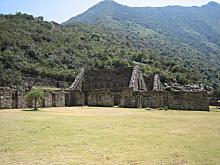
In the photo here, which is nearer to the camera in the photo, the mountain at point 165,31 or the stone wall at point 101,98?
the stone wall at point 101,98

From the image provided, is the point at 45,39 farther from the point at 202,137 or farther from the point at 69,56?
the point at 202,137

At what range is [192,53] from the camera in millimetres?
120812

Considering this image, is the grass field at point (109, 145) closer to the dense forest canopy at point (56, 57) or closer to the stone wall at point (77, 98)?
the stone wall at point (77, 98)

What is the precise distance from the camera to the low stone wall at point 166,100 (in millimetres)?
29266

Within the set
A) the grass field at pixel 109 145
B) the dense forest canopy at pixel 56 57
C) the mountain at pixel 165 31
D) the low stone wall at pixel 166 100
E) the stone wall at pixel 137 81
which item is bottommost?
the grass field at pixel 109 145

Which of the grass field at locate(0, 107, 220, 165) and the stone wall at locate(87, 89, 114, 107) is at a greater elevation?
the stone wall at locate(87, 89, 114, 107)

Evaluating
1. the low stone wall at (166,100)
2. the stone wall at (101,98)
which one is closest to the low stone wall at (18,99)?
the stone wall at (101,98)

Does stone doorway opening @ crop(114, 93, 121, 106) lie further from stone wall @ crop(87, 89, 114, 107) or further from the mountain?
the mountain

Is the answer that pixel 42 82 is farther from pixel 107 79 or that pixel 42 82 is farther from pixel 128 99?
pixel 128 99

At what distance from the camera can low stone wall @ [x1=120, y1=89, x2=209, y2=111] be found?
29266mm

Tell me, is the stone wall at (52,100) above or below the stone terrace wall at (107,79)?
below

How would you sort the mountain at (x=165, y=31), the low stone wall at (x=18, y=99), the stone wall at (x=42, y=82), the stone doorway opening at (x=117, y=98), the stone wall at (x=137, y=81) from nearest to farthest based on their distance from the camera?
1. the low stone wall at (x=18, y=99)
2. the stone doorway opening at (x=117, y=98)
3. the stone wall at (x=137, y=81)
4. the stone wall at (x=42, y=82)
5. the mountain at (x=165, y=31)

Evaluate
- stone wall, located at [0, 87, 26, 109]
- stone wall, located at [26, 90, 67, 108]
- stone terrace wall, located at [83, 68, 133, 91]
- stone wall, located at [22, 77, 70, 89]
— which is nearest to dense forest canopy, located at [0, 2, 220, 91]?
stone wall, located at [22, 77, 70, 89]

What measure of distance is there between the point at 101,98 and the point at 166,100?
6921mm
